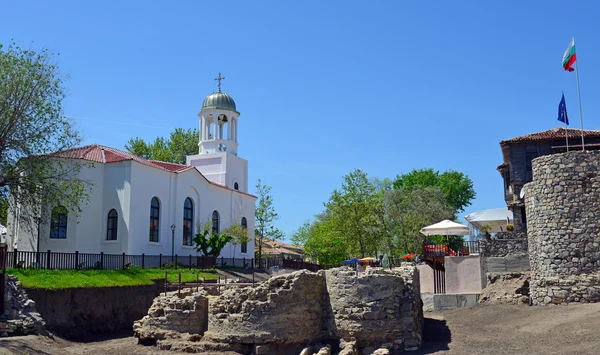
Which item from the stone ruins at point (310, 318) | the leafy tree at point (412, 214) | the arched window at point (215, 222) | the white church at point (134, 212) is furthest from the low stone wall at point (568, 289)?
the arched window at point (215, 222)

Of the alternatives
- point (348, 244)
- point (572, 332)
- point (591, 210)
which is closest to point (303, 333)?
point (572, 332)

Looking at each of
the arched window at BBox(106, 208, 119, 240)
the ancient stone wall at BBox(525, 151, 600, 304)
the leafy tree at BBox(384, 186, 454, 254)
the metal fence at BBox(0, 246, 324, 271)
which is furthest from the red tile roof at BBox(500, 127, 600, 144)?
the arched window at BBox(106, 208, 119, 240)

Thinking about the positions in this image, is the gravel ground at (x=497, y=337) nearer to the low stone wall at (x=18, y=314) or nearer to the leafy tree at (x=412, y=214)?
the low stone wall at (x=18, y=314)

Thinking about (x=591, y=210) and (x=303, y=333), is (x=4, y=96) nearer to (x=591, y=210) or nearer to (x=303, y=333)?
(x=303, y=333)

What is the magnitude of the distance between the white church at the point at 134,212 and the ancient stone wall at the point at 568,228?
2273 centimetres

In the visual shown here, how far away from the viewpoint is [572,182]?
23.4 m

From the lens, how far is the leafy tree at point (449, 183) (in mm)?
70706

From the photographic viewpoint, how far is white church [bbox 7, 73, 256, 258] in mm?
38000

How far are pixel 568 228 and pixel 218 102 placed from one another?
3679cm

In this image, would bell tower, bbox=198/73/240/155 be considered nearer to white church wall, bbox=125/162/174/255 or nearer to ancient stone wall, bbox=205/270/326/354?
white church wall, bbox=125/162/174/255

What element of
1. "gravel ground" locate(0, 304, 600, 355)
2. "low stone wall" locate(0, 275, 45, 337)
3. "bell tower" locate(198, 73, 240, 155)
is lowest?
"gravel ground" locate(0, 304, 600, 355)

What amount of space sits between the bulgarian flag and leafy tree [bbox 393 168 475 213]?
143ft

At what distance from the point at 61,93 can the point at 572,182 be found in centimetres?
2231

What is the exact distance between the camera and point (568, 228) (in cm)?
2320
